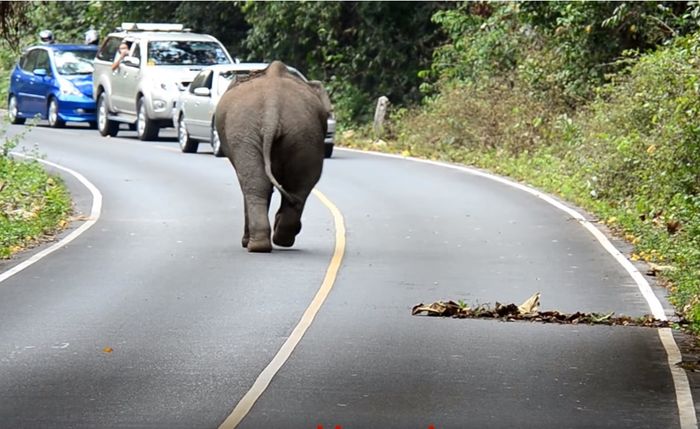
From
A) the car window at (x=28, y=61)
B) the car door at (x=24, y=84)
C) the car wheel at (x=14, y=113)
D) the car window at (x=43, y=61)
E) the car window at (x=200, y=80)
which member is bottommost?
the car wheel at (x=14, y=113)

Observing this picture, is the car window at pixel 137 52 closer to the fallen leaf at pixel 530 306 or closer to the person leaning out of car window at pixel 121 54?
the person leaning out of car window at pixel 121 54

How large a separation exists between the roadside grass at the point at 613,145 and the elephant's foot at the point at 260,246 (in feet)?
12.9

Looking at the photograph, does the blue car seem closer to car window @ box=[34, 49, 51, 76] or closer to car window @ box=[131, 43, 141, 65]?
car window @ box=[34, 49, 51, 76]

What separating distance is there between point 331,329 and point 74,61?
27216mm

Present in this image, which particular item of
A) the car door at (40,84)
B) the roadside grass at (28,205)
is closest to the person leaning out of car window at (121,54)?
the car door at (40,84)

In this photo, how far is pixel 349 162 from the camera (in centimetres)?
3058

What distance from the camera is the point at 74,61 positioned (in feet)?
130

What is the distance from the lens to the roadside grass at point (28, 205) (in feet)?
63.9

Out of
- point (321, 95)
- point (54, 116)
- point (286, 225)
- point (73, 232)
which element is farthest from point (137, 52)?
point (286, 225)

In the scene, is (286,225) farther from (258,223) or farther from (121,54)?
(121,54)

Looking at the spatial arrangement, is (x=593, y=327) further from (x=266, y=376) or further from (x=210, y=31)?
(x=210, y=31)

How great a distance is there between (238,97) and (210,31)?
26.4m

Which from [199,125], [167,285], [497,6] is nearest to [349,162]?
[199,125]

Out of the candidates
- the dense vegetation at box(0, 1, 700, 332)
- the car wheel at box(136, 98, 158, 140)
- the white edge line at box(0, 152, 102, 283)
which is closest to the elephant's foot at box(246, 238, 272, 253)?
the white edge line at box(0, 152, 102, 283)
